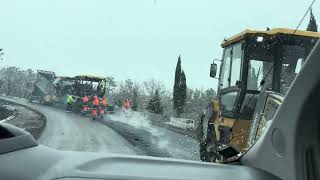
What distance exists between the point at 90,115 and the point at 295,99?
1147 inches

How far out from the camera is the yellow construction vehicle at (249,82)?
23.0 ft

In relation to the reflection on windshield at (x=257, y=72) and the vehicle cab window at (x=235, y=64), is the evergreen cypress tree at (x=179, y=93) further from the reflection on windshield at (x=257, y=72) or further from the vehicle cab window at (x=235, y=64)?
the reflection on windshield at (x=257, y=72)

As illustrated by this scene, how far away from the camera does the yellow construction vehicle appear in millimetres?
7020

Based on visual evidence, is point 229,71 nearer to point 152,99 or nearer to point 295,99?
point 295,99

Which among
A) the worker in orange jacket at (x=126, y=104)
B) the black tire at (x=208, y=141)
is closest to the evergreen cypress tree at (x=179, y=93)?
the black tire at (x=208, y=141)

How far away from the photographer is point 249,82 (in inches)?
323

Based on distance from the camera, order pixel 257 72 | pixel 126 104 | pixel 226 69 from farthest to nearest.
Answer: pixel 126 104 → pixel 226 69 → pixel 257 72

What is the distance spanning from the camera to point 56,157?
2.03m

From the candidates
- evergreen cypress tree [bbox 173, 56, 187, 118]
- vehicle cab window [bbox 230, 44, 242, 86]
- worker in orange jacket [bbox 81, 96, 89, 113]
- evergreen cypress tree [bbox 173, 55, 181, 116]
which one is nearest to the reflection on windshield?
vehicle cab window [bbox 230, 44, 242, 86]

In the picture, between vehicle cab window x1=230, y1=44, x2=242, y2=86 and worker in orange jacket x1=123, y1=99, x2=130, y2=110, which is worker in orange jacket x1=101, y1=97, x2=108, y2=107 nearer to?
worker in orange jacket x1=123, y1=99, x2=130, y2=110

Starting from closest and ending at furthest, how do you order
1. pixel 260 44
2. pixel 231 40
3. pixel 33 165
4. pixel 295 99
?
pixel 33 165
pixel 295 99
pixel 260 44
pixel 231 40

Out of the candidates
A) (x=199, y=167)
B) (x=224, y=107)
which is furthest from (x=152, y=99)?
(x=199, y=167)

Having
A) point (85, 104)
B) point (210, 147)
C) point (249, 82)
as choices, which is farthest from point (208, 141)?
point (85, 104)

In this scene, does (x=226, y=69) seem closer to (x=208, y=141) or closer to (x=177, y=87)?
(x=208, y=141)
